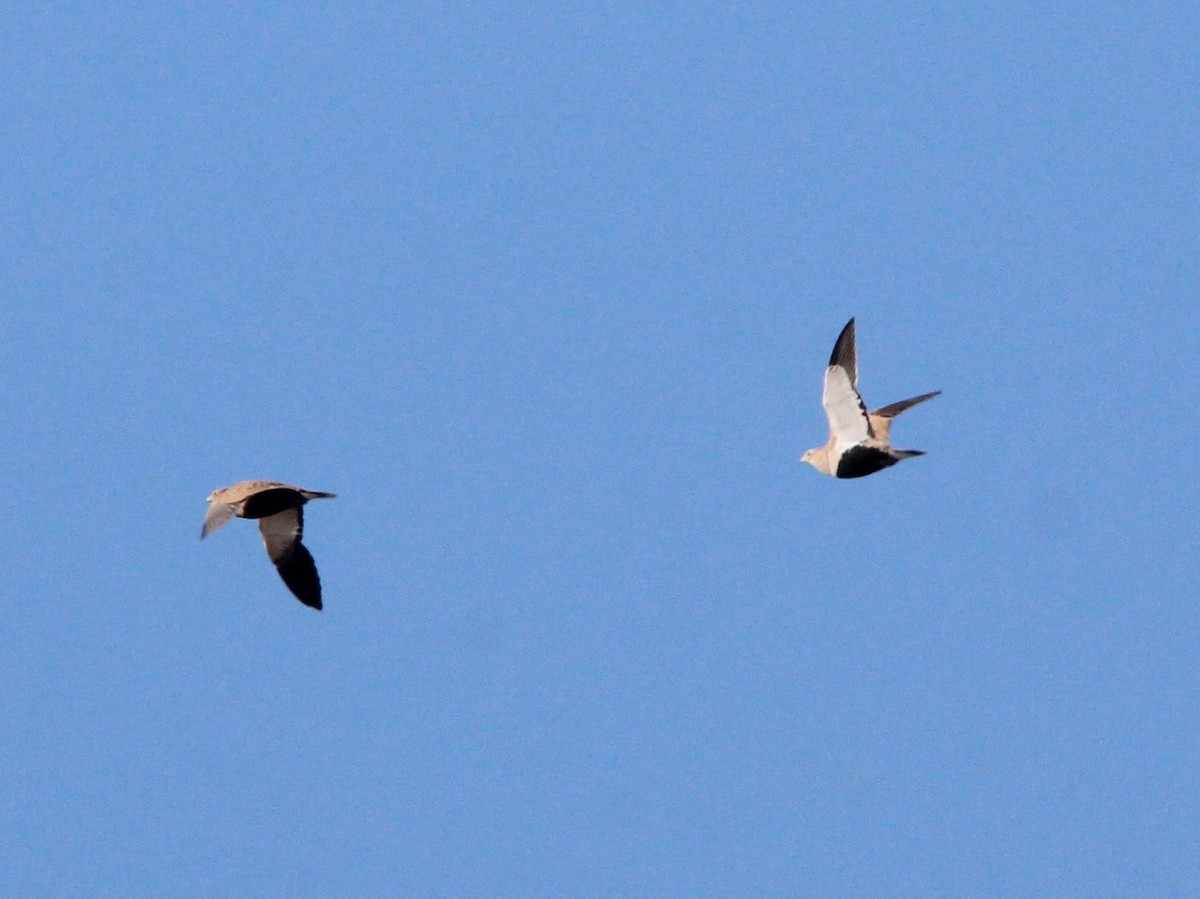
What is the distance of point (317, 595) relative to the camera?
87.1 feet

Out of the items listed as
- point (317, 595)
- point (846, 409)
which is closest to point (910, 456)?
point (846, 409)

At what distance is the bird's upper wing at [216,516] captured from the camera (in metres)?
24.8

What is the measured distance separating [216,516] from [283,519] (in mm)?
1564

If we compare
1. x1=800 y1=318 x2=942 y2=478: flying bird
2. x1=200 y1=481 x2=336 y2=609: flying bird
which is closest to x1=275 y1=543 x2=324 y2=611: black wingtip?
x1=200 y1=481 x2=336 y2=609: flying bird

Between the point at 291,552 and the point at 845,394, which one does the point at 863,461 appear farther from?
the point at 291,552

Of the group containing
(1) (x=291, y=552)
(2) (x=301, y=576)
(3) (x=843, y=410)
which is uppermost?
(3) (x=843, y=410)

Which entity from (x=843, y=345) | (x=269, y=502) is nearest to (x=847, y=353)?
(x=843, y=345)

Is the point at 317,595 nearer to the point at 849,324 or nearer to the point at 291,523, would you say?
the point at 291,523

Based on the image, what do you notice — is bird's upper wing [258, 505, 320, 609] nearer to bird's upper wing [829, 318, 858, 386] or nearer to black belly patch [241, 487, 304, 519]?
black belly patch [241, 487, 304, 519]

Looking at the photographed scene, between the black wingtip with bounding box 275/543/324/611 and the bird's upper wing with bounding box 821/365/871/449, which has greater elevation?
the bird's upper wing with bounding box 821/365/871/449

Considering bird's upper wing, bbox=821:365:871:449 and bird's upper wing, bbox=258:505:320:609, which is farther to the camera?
bird's upper wing, bbox=258:505:320:609

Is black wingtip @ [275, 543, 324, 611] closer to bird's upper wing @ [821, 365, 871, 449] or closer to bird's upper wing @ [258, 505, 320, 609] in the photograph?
bird's upper wing @ [258, 505, 320, 609]

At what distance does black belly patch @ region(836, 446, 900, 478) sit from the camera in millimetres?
25578

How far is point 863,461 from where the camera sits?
25.9 metres
